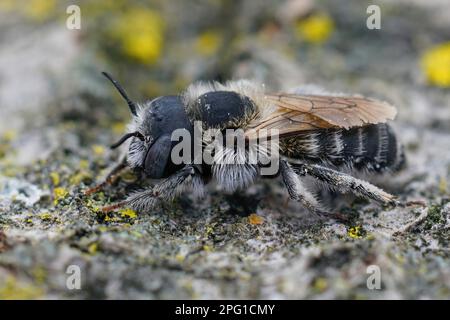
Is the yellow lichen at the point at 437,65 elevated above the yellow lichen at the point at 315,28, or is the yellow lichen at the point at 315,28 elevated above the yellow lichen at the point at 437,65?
the yellow lichen at the point at 315,28

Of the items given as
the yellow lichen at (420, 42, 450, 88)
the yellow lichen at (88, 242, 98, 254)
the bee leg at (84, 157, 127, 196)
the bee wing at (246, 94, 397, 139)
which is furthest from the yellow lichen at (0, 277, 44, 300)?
the yellow lichen at (420, 42, 450, 88)

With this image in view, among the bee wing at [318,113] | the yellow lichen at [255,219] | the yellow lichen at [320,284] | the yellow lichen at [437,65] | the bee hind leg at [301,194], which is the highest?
the yellow lichen at [437,65]

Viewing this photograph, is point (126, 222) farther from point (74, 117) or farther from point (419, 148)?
point (419, 148)

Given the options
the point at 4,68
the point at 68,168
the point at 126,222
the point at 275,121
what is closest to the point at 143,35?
the point at 4,68

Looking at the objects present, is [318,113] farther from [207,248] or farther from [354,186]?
[207,248]

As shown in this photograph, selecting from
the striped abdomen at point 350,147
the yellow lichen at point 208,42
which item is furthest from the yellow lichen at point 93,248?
the yellow lichen at point 208,42

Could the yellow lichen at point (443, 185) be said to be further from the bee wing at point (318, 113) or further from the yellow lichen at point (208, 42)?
the yellow lichen at point (208, 42)
